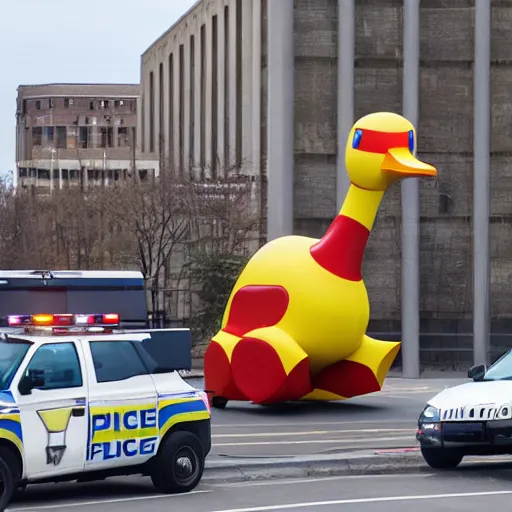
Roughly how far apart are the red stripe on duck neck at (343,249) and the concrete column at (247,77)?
31965 millimetres

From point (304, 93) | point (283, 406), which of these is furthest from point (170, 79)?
point (283, 406)

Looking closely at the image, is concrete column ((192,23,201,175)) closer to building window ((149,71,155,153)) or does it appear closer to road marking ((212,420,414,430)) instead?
building window ((149,71,155,153))

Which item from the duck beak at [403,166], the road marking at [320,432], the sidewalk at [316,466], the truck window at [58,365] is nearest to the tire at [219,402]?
the road marking at [320,432]

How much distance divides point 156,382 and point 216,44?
51.3 m

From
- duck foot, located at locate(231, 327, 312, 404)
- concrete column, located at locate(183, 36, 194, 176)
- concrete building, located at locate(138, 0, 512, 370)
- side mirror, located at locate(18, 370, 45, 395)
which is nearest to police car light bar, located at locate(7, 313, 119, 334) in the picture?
side mirror, located at locate(18, 370, 45, 395)

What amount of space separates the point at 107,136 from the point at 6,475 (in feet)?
441

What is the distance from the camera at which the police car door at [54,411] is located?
37.7 ft

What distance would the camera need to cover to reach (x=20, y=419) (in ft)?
37.4

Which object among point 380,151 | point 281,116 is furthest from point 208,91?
point 380,151

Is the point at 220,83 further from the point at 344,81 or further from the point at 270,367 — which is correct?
the point at 270,367

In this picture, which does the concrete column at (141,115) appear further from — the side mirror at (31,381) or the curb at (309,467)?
the side mirror at (31,381)

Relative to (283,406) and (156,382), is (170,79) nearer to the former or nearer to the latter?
(283,406)

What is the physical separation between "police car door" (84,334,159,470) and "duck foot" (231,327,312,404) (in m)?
8.92

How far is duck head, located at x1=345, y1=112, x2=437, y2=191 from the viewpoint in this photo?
72.5ft
